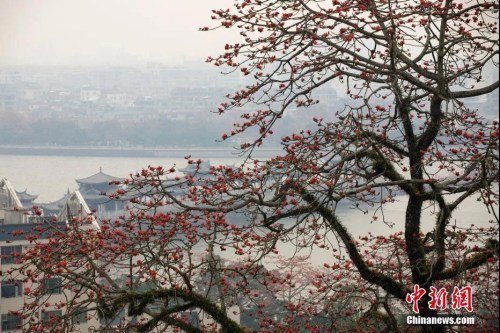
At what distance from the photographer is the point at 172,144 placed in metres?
14.9

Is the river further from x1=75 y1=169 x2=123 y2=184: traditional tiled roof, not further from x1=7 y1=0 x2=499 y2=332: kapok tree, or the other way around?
x1=7 y1=0 x2=499 y2=332: kapok tree

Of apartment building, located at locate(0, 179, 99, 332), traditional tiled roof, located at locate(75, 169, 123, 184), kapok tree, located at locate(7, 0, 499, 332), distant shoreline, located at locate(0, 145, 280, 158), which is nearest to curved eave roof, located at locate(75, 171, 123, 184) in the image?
traditional tiled roof, located at locate(75, 169, 123, 184)

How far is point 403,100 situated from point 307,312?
87 centimetres

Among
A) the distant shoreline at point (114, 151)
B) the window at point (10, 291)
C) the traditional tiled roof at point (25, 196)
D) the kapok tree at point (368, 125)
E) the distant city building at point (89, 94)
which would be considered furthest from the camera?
the distant city building at point (89, 94)

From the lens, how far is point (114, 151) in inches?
616

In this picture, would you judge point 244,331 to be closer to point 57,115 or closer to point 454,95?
point 454,95

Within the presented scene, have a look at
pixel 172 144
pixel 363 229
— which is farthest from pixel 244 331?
pixel 172 144

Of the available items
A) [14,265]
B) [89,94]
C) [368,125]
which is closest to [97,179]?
[89,94]

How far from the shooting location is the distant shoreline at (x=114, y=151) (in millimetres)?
13922

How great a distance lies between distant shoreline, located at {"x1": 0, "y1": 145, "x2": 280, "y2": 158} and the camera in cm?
1392

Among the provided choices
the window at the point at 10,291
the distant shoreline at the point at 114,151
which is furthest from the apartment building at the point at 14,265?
the distant shoreline at the point at 114,151

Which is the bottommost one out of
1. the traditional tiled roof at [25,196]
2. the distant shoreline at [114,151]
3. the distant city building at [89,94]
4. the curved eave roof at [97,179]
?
the traditional tiled roof at [25,196]

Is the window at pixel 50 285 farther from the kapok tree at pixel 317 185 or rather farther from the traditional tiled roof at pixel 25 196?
the traditional tiled roof at pixel 25 196

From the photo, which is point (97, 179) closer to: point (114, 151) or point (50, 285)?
point (114, 151)
